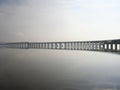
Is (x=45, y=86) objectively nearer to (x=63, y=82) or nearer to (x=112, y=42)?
(x=63, y=82)

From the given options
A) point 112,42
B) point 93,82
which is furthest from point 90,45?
point 93,82

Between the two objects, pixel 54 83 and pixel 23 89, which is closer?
pixel 23 89

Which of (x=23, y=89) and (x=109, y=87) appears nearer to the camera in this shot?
(x=23, y=89)

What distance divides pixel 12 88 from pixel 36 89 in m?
1.13

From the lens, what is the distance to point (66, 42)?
4911 inches

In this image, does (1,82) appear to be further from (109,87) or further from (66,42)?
(66,42)

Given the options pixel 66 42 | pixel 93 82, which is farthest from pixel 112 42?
pixel 93 82

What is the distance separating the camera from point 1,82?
1352 centimetres

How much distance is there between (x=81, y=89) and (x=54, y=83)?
183cm

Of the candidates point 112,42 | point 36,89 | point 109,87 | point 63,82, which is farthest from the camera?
point 112,42

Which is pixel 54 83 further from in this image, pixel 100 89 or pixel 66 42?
pixel 66 42

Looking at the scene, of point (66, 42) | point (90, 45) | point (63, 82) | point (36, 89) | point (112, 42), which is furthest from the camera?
point (66, 42)

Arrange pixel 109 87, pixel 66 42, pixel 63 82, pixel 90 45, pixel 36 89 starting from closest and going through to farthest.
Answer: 1. pixel 36 89
2. pixel 109 87
3. pixel 63 82
4. pixel 90 45
5. pixel 66 42

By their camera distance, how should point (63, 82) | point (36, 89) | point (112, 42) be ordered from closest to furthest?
point (36, 89) → point (63, 82) → point (112, 42)
